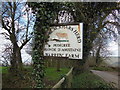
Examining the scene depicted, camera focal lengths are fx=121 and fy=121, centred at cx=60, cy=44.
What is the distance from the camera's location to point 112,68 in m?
10.7

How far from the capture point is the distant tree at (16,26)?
4.53 m

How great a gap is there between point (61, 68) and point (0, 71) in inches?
123

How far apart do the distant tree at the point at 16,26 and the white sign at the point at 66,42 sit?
2493 millimetres

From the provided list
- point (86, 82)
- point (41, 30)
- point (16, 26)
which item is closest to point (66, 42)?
point (41, 30)

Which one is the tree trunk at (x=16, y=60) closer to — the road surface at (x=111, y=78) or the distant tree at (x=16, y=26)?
the distant tree at (x=16, y=26)

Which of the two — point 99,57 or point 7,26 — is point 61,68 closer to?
point 7,26

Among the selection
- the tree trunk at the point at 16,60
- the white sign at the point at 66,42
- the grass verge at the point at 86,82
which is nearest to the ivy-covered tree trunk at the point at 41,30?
the white sign at the point at 66,42

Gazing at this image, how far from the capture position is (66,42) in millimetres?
2135

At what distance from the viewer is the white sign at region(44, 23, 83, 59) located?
6.93 ft

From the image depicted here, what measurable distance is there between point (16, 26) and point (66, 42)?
341 cm

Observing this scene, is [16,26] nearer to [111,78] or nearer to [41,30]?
[41,30]

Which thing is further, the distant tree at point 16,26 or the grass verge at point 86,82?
the distant tree at point 16,26

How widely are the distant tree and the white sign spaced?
2493 millimetres

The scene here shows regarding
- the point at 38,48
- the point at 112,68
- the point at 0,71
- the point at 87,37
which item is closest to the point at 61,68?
the point at 87,37
